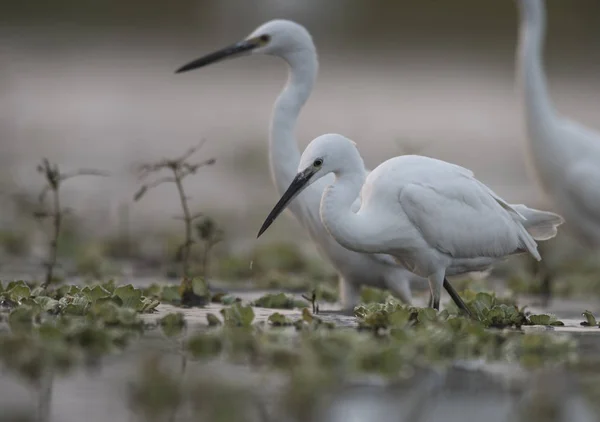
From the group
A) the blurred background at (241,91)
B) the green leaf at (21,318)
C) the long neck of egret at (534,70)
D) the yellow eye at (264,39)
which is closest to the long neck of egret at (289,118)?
the yellow eye at (264,39)

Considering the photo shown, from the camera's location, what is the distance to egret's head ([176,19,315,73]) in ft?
25.3

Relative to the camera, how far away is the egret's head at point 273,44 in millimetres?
7715

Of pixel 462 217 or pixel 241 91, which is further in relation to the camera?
pixel 241 91

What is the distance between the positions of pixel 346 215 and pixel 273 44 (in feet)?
6.78

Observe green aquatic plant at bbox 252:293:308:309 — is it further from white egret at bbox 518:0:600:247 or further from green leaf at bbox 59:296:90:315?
white egret at bbox 518:0:600:247

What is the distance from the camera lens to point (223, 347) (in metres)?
5.03

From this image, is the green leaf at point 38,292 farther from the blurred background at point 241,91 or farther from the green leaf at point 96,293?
the blurred background at point 241,91

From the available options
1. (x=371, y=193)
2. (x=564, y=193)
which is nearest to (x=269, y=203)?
(x=564, y=193)

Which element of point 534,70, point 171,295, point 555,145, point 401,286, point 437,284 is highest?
point 534,70

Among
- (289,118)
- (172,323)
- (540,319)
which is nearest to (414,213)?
(540,319)

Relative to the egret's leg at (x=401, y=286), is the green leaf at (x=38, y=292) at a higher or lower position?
lower

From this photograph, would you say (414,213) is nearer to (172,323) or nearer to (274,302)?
(274,302)

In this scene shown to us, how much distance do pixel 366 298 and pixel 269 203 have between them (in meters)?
4.33

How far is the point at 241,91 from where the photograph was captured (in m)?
18.2
